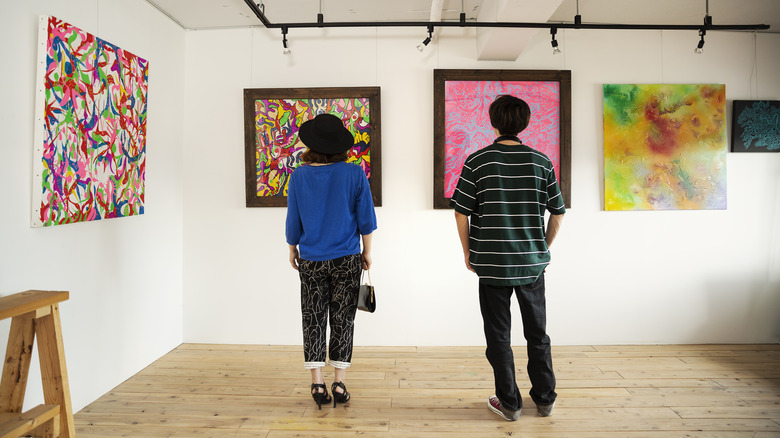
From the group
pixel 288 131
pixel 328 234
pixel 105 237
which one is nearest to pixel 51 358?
pixel 105 237

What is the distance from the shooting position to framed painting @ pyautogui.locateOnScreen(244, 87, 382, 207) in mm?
Result: 3701

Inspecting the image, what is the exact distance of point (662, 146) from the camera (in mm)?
3736

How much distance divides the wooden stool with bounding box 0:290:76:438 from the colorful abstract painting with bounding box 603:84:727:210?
3.57 meters

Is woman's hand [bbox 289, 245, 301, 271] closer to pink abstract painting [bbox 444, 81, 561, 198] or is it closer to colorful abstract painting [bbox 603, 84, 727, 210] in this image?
pink abstract painting [bbox 444, 81, 561, 198]

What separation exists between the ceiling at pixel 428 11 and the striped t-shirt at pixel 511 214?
1.38 m

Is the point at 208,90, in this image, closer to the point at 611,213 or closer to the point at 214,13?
the point at 214,13

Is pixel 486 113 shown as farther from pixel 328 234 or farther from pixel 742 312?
pixel 742 312

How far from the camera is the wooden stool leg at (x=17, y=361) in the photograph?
197 cm

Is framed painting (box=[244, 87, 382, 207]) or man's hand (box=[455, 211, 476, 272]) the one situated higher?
framed painting (box=[244, 87, 382, 207])

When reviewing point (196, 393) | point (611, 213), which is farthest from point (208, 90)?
point (611, 213)

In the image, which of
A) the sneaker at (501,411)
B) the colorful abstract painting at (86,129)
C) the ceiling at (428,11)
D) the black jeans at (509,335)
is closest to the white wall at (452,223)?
the ceiling at (428,11)

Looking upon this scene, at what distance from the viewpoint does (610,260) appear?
149 inches

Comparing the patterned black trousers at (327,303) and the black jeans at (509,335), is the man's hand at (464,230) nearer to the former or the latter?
the black jeans at (509,335)

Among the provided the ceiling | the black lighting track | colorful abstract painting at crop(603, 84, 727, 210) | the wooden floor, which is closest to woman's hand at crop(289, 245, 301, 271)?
the wooden floor
